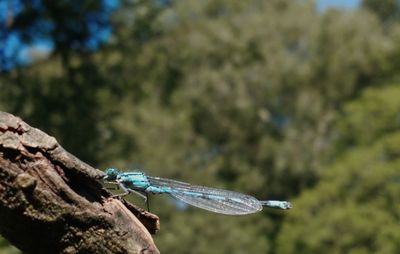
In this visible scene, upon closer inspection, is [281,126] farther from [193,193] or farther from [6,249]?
[193,193]

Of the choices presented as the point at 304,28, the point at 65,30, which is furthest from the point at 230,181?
the point at 65,30

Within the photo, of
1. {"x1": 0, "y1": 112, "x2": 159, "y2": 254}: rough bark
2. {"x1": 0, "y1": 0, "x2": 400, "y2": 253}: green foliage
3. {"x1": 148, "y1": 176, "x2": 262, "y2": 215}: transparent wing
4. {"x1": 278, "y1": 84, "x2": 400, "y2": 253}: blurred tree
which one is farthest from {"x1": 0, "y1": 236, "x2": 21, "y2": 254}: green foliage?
{"x1": 278, "y1": 84, "x2": 400, "y2": 253}: blurred tree

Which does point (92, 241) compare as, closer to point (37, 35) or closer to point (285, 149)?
point (37, 35)

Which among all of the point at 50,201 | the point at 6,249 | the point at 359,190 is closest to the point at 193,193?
the point at 50,201

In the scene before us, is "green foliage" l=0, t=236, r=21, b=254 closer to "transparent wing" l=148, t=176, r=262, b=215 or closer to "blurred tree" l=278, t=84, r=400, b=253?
"transparent wing" l=148, t=176, r=262, b=215

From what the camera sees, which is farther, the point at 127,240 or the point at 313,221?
the point at 313,221

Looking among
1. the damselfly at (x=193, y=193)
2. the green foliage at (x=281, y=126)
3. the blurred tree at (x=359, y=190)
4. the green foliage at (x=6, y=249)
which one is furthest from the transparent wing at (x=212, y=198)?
the blurred tree at (x=359, y=190)
